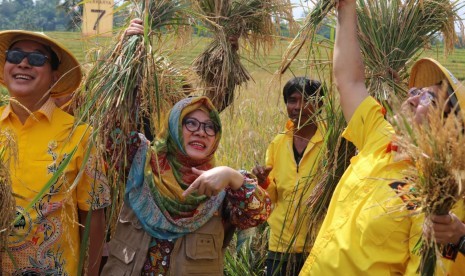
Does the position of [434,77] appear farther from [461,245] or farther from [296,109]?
[296,109]

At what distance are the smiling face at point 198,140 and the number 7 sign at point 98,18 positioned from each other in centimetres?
56

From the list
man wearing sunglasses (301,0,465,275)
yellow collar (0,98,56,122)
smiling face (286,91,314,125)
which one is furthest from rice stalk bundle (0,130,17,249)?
smiling face (286,91,314,125)

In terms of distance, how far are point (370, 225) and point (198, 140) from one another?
824 mm

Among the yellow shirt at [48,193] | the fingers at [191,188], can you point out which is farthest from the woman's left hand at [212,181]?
the yellow shirt at [48,193]

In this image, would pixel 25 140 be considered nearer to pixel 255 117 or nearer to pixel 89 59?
pixel 89 59

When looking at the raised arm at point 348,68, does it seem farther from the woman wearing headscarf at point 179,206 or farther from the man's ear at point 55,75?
the man's ear at point 55,75

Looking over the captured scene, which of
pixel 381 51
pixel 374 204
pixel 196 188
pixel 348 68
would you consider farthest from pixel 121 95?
pixel 381 51

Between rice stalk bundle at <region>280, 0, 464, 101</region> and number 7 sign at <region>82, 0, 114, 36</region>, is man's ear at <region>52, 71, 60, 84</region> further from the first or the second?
rice stalk bundle at <region>280, 0, 464, 101</region>

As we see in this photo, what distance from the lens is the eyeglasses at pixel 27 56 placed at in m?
3.30

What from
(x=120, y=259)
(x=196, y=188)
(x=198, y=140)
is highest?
(x=198, y=140)

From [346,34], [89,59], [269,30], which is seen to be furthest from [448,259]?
[269,30]

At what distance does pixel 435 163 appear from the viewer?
7.47 feet

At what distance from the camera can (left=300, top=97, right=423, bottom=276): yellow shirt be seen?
2.69 m

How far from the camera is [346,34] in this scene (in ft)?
10.2
